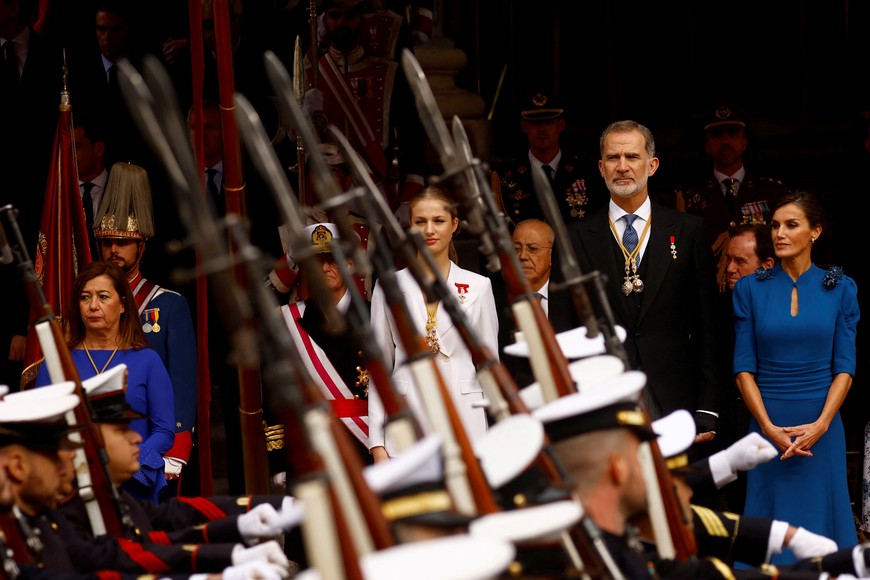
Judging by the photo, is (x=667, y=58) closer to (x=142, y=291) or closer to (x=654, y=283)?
(x=654, y=283)

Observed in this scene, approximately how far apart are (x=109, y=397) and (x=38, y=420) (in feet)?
2.00

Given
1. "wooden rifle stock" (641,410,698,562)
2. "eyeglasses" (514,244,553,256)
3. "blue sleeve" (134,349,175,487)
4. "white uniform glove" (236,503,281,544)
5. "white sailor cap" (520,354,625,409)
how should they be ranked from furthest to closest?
"eyeglasses" (514,244,553,256) < "blue sleeve" (134,349,175,487) < "white uniform glove" (236,503,281,544) < "white sailor cap" (520,354,625,409) < "wooden rifle stock" (641,410,698,562)

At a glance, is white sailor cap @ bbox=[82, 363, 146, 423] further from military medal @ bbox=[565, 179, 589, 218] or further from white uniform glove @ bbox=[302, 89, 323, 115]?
military medal @ bbox=[565, 179, 589, 218]

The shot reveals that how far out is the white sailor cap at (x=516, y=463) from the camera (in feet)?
9.52

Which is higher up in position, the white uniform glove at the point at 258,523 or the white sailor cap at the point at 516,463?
the white sailor cap at the point at 516,463

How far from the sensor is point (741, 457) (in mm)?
4094

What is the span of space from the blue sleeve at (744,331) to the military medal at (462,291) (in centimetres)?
111

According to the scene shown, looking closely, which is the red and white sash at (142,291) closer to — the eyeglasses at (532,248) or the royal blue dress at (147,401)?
the royal blue dress at (147,401)

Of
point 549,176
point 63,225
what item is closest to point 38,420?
point 63,225

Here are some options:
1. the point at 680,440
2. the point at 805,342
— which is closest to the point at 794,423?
the point at 805,342

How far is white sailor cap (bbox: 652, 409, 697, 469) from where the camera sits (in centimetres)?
380

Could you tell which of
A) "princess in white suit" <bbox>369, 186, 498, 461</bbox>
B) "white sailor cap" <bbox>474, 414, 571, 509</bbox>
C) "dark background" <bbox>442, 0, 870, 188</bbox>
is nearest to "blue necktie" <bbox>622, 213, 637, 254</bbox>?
"princess in white suit" <bbox>369, 186, 498, 461</bbox>

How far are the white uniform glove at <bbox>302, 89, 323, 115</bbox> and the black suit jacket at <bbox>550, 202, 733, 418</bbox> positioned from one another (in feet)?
7.37

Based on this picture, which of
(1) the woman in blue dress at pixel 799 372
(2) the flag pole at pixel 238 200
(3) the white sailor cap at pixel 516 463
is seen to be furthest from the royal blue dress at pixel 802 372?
(3) the white sailor cap at pixel 516 463
